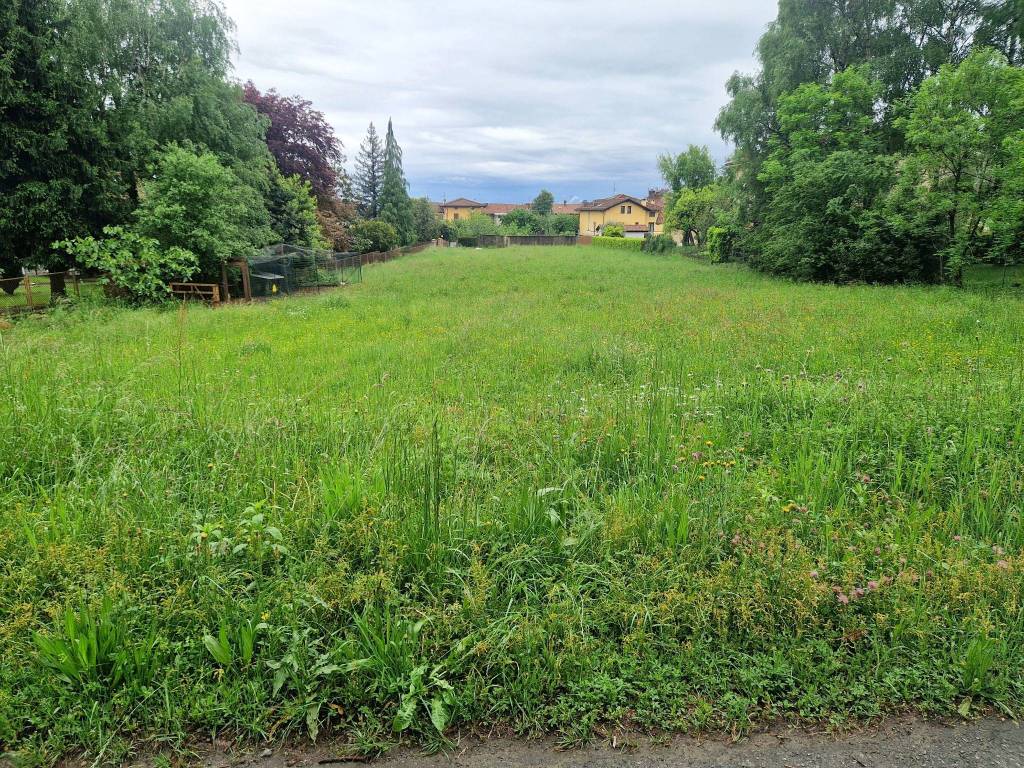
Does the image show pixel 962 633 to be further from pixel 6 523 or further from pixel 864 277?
pixel 864 277

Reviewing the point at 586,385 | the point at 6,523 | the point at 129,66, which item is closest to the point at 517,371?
the point at 586,385

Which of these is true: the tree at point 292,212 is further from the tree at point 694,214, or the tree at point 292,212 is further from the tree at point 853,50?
the tree at point 694,214

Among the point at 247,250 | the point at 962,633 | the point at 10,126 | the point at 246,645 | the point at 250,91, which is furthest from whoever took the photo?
A: the point at 250,91

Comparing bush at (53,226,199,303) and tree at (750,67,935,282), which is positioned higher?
tree at (750,67,935,282)

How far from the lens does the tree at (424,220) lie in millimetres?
68394

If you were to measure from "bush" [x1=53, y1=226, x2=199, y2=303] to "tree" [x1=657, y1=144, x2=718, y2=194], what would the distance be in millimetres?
51966

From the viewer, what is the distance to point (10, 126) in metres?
14.6

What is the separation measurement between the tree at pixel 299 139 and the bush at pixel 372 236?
25.6 ft

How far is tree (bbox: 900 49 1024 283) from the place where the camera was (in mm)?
14844

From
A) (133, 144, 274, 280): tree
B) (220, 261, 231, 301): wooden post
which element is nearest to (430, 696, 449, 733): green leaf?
(133, 144, 274, 280): tree

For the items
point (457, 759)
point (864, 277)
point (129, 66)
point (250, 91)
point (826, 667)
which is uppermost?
point (250, 91)

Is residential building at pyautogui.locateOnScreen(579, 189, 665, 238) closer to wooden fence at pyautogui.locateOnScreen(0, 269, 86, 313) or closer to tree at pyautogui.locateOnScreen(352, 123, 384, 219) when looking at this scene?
tree at pyautogui.locateOnScreen(352, 123, 384, 219)

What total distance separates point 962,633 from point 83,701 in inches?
147

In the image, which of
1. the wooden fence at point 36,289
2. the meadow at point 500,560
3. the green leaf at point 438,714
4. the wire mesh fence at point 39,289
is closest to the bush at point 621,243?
the wire mesh fence at point 39,289
